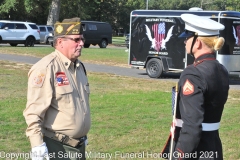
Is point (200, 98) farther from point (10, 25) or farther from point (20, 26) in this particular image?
point (20, 26)

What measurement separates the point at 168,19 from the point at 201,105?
48.8ft

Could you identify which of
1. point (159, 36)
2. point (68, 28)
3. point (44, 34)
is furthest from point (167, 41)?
point (44, 34)

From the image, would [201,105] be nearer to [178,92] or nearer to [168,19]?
[178,92]

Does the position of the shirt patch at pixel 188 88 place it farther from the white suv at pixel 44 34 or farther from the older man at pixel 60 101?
the white suv at pixel 44 34

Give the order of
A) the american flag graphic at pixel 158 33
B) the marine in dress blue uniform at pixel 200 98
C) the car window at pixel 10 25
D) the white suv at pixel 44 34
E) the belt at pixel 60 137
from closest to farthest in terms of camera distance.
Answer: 1. the marine in dress blue uniform at pixel 200 98
2. the belt at pixel 60 137
3. the american flag graphic at pixel 158 33
4. the car window at pixel 10 25
5. the white suv at pixel 44 34

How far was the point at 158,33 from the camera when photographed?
18703 mm

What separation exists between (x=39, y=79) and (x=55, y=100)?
23 centimetres

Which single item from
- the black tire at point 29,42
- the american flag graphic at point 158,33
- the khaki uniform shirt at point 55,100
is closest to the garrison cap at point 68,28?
the khaki uniform shirt at point 55,100

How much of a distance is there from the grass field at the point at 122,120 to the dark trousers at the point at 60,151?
273 cm

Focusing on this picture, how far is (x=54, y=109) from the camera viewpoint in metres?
4.20

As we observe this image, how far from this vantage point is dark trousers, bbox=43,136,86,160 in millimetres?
4273

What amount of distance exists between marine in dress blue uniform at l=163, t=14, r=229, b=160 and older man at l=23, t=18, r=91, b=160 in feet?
2.99

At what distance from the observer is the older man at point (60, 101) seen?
4.08m

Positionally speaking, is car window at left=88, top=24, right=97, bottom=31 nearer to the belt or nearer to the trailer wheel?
the trailer wheel
